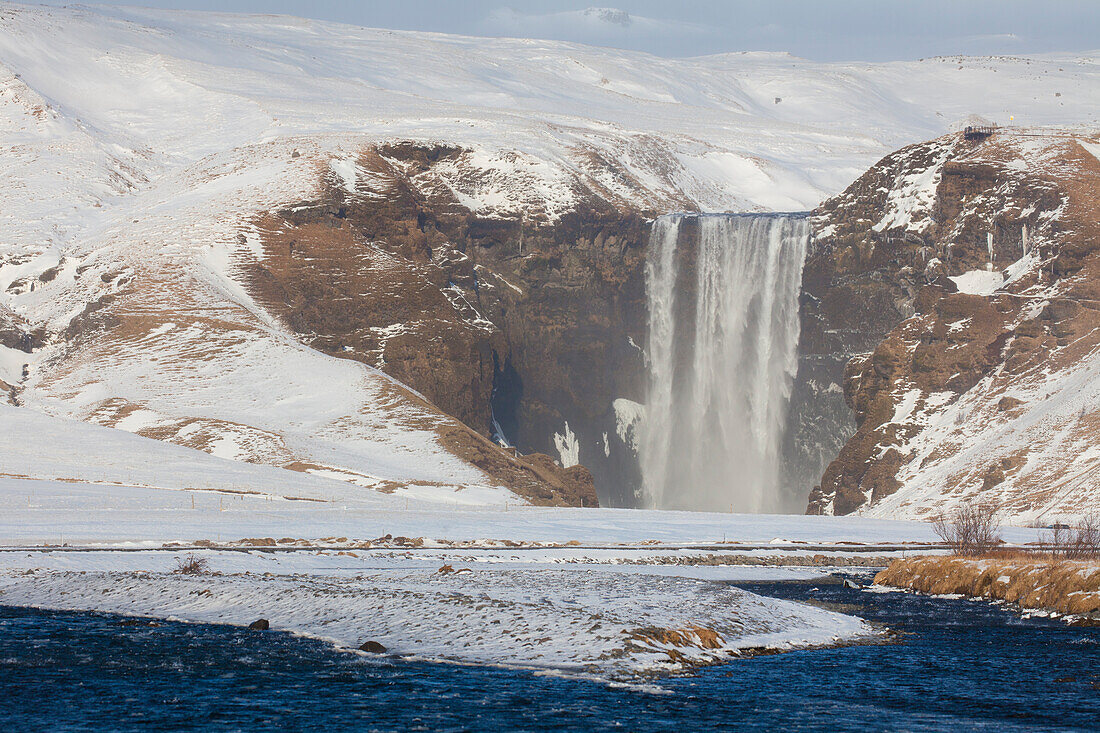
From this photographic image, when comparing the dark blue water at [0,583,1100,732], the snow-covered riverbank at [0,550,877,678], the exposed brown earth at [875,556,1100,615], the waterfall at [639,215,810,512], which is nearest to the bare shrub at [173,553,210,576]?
the snow-covered riverbank at [0,550,877,678]

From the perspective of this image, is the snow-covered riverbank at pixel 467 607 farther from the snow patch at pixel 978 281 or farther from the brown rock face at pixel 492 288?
the brown rock face at pixel 492 288

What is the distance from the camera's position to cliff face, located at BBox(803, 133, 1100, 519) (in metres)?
101

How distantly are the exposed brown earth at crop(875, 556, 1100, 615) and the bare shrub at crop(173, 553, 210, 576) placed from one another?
29454 mm

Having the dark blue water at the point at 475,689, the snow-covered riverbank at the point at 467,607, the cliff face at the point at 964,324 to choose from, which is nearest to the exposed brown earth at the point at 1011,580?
the dark blue water at the point at 475,689

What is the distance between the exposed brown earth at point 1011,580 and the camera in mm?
44500

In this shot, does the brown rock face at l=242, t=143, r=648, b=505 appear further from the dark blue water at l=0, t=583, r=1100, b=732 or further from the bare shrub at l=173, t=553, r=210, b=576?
the dark blue water at l=0, t=583, r=1100, b=732

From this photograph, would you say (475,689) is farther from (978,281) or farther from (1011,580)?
(978,281)

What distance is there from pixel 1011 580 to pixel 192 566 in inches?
1279

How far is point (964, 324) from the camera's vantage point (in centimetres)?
12044

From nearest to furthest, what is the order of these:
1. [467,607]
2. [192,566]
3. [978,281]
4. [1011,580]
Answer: [467,607] → [192,566] → [1011,580] → [978,281]

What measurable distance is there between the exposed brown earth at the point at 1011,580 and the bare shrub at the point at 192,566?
29.5 metres

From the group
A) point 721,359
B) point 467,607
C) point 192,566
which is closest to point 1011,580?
point 467,607

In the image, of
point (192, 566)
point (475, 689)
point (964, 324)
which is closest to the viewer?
point (475, 689)

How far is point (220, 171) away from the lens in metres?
172
